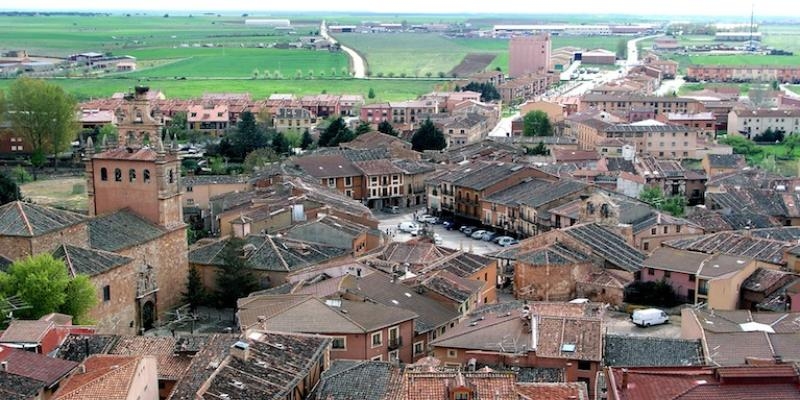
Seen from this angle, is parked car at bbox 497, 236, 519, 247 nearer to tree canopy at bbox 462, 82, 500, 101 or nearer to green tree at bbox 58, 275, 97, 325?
green tree at bbox 58, 275, 97, 325

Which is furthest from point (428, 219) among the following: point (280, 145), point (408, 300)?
point (408, 300)

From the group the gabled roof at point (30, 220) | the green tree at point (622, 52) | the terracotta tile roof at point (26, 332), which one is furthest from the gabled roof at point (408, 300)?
the green tree at point (622, 52)

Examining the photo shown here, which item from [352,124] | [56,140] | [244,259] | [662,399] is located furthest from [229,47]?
[662,399]

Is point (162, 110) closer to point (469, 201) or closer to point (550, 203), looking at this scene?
point (469, 201)

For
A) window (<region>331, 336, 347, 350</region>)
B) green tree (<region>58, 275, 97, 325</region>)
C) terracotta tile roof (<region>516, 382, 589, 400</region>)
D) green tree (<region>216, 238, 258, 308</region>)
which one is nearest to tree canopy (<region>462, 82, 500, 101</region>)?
green tree (<region>216, 238, 258, 308</region>)

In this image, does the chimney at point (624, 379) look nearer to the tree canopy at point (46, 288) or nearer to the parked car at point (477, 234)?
the tree canopy at point (46, 288)
